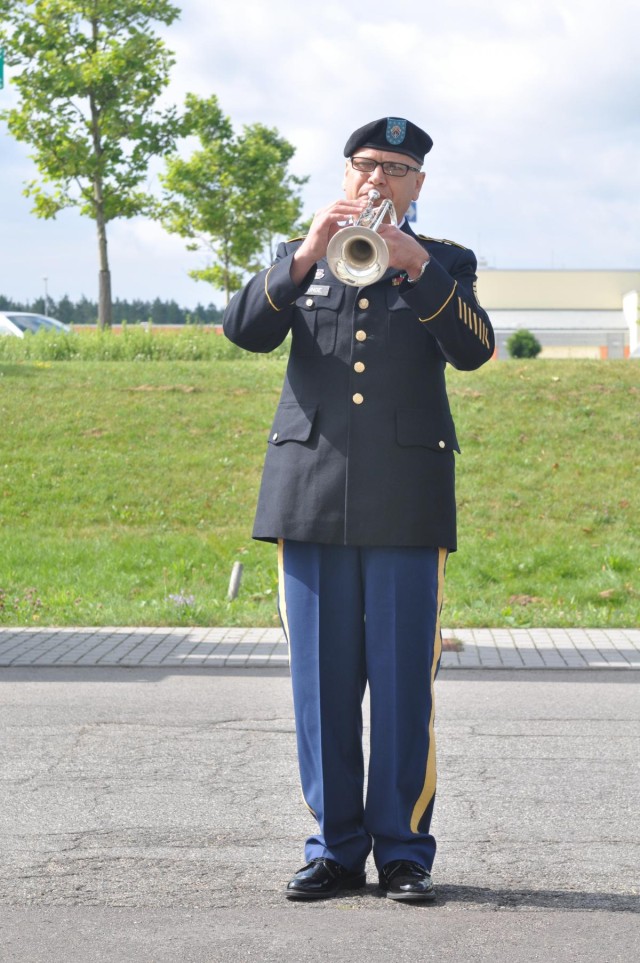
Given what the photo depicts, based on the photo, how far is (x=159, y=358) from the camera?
2411 cm

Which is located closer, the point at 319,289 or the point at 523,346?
the point at 319,289

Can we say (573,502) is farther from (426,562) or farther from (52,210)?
(52,210)

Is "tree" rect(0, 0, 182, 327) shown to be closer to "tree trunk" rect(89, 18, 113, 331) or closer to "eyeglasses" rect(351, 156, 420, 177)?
"tree trunk" rect(89, 18, 113, 331)

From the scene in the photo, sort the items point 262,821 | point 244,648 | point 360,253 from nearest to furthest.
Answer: point 360,253, point 262,821, point 244,648

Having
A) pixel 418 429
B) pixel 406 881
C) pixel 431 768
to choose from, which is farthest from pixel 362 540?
pixel 406 881

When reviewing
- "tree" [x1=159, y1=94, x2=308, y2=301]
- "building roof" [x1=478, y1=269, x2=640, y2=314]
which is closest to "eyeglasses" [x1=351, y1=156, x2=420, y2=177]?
"tree" [x1=159, y1=94, x2=308, y2=301]

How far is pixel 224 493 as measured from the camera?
15.3m

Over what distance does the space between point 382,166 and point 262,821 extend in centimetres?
241

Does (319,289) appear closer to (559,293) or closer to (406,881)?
(406,881)

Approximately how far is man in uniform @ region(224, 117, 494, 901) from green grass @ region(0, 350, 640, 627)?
6.32 m

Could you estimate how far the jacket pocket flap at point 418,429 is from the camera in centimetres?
423

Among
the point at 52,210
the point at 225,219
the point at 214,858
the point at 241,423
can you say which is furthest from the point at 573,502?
the point at 225,219

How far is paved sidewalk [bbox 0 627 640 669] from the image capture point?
8906 millimetres

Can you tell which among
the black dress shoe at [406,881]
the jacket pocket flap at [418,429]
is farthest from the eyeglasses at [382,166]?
the black dress shoe at [406,881]
